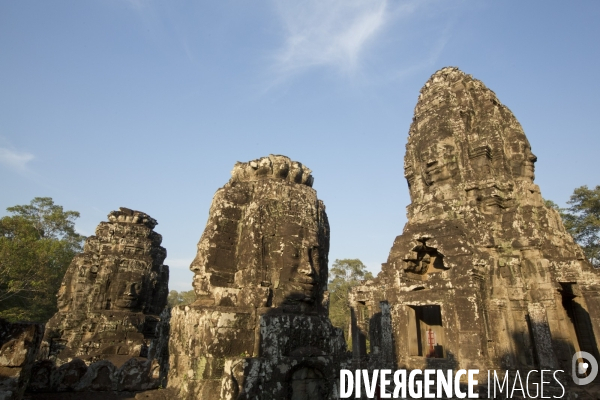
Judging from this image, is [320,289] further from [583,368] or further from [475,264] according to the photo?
[583,368]

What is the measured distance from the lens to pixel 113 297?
12.1 m

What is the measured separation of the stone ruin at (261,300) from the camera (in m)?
3.91

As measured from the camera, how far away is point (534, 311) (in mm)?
8906

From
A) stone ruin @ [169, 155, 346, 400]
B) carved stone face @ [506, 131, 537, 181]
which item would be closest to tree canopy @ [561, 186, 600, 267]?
carved stone face @ [506, 131, 537, 181]

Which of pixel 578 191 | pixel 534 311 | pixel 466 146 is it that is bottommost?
pixel 534 311

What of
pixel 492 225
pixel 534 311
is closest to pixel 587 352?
pixel 534 311

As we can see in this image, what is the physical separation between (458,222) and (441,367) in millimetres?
3614

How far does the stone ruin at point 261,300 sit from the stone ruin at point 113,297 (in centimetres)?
588

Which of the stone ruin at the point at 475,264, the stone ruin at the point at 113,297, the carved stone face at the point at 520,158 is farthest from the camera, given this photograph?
the carved stone face at the point at 520,158

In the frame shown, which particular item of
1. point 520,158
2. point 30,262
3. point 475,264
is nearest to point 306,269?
point 475,264

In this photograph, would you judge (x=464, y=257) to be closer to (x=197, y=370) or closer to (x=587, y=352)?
(x=587, y=352)

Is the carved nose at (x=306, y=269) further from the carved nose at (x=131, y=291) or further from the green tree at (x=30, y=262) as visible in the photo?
the green tree at (x=30, y=262)

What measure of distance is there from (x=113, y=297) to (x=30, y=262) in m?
10.4

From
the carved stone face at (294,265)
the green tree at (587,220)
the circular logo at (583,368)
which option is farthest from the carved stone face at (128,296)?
the green tree at (587,220)
